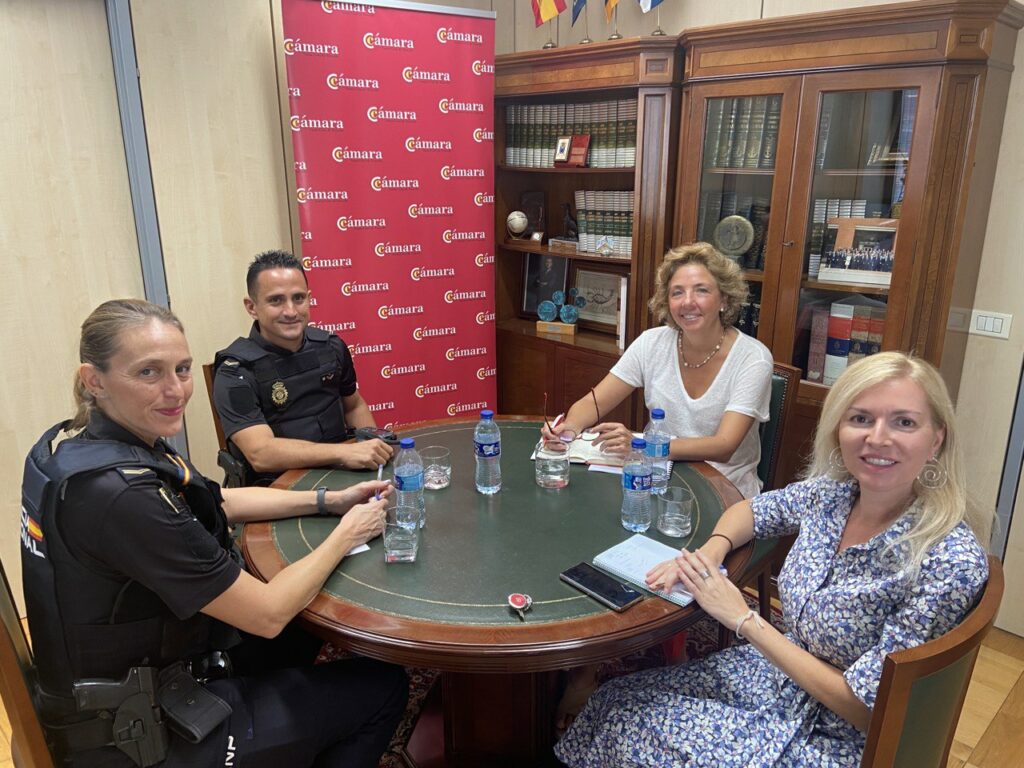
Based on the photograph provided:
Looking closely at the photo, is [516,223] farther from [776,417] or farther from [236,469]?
[236,469]

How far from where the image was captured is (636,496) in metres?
1.75

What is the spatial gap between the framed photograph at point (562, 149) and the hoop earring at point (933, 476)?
257 centimetres

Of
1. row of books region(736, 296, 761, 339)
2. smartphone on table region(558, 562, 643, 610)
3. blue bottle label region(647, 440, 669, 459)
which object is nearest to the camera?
smartphone on table region(558, 562, 643, 610)

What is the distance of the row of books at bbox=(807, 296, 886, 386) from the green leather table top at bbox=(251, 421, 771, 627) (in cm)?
106

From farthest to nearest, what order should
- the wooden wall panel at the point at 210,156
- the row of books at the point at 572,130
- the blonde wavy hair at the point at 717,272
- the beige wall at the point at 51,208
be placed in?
1. the row of books at the point at 572,130
2. the wooden wall panel at the point at 210,156
3. the beige wall at the point at 51,208
4. the blonde wavy hair at the point at 717,272

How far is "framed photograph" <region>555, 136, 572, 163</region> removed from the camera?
3500mm

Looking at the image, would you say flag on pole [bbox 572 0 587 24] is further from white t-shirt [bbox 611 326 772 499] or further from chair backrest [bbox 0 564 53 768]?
chair backrest [bbox 0 564 53 768]

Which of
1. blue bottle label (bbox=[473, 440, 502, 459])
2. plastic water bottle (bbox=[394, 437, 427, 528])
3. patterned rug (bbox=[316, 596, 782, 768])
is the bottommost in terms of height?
patterned rug (bbox=[316, 596, 782, 768])

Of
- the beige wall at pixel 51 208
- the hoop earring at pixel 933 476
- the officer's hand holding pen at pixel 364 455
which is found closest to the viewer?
the hoop earring at pixel 933 476

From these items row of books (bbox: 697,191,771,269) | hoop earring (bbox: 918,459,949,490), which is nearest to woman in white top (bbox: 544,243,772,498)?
row of books (bbox: 697,191,771,269)

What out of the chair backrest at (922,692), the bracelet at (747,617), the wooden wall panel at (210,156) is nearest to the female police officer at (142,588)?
the bracelet at (747,617)

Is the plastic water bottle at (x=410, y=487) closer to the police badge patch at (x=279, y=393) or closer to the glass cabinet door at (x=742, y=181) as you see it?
the police badge patch at (x=279, y=393)

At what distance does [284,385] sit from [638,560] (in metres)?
1.36

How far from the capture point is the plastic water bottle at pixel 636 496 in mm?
1705
